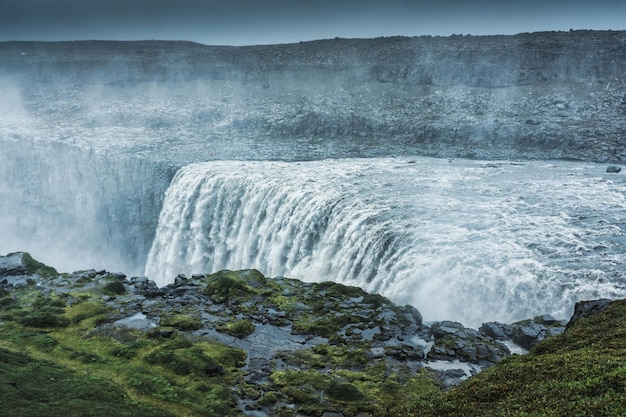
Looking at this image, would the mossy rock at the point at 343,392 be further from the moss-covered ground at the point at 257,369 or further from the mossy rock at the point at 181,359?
the mossy rock at the point at 181,359

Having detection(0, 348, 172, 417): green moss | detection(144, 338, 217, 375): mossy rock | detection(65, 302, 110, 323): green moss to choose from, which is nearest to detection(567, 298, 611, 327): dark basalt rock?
detection(144, 338, 217, 375): mossy rock

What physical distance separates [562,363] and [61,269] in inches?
2104

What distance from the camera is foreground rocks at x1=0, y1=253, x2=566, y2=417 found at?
17562 mm

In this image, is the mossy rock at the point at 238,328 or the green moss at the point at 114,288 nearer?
the mossy rock at the point at 238,328

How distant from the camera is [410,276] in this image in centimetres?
2500

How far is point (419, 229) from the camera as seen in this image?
2856 centimetres

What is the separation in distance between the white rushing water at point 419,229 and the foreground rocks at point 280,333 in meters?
2.30

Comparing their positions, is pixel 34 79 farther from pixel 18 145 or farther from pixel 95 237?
pixel 95 237

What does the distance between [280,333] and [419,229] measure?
1020 centimetres

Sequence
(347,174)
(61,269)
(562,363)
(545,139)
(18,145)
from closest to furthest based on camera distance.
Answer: (562,363)
(347,174)
(545,139)
(61,269)
(18,145)

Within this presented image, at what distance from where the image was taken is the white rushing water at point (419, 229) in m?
23.0

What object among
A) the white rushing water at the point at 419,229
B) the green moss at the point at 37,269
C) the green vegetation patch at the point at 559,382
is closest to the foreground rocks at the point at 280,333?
the green moss at the point at 37,269

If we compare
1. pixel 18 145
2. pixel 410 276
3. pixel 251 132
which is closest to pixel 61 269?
pixel 18 145

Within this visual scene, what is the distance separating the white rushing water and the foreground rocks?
7.54 ft
